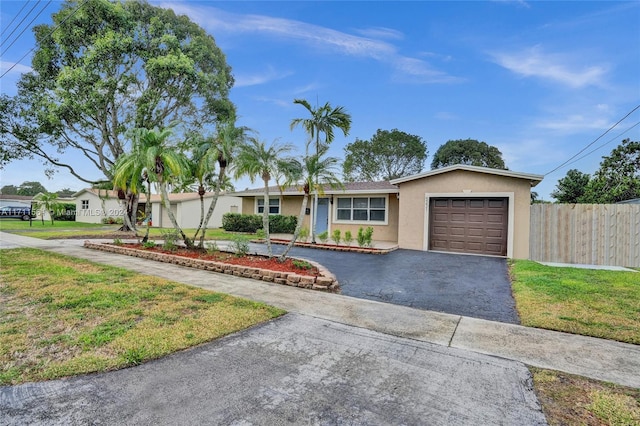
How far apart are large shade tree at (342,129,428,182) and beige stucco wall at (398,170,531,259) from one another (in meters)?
23.0

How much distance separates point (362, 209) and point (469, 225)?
18.1 feet

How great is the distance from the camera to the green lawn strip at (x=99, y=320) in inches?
124

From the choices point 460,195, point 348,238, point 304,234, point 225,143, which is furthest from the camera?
point 304,234

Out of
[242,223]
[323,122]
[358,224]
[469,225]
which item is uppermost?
[323,122]

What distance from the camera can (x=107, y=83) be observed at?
17.5 m

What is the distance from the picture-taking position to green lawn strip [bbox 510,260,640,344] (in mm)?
4396

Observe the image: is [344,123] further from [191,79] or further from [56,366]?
[191,79]

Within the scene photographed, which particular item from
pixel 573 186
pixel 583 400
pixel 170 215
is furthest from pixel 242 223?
pixel 573 186

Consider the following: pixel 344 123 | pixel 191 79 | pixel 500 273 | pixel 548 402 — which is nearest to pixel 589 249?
pixel 500 273

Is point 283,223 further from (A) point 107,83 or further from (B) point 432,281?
(A) point 107,83

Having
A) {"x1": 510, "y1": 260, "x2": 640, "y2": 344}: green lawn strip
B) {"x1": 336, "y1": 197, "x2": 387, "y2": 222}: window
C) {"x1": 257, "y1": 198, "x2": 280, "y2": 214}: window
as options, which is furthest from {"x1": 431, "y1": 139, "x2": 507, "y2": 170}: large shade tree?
{"x1": 510, "y1": 260, "x2": 640, "y2": 344}: green lawn strip

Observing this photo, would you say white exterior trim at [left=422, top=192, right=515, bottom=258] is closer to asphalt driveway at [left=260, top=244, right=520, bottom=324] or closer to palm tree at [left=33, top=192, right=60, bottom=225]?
asphalt driveway at [left=260, top=244, right=520, bottom=324]

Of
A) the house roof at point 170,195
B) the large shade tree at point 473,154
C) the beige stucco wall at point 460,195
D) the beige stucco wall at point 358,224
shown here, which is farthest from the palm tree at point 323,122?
the large shade tree at point 473,154

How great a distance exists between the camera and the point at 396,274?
26.6 feet
